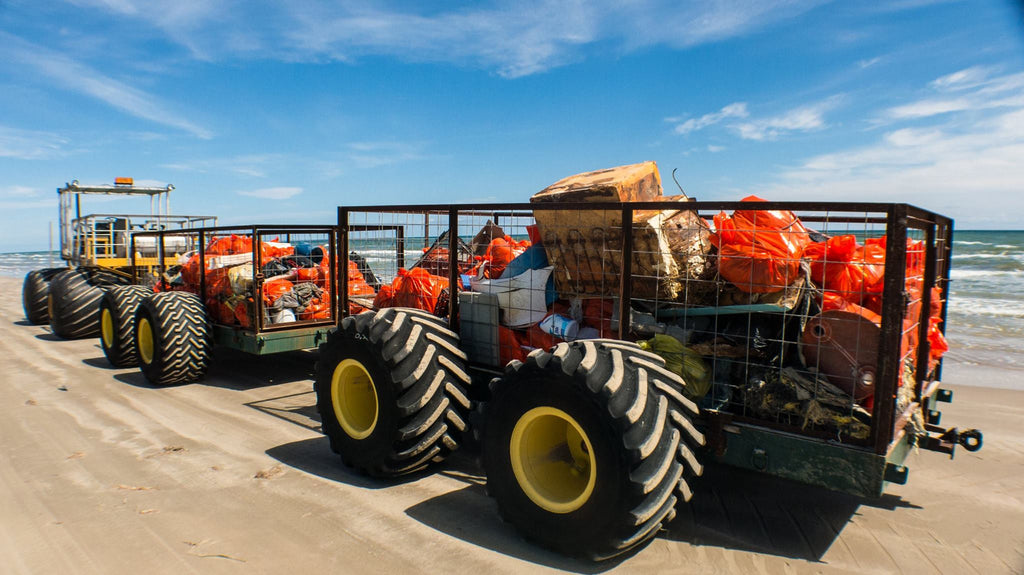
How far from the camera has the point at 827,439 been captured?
10.2 feet

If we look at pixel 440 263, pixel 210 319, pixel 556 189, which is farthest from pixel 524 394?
pixel 210 319

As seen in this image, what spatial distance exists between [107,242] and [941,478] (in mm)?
13119

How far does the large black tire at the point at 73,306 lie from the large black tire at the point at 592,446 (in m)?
10.2

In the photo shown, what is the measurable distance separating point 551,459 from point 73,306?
10543mm

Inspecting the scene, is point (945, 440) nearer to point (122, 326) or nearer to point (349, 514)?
point (349, 514)

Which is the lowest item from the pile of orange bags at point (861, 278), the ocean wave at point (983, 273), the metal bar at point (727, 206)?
the ocean wave at point (983, 273)

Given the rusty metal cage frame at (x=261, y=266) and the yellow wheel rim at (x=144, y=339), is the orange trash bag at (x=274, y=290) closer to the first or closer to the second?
the rusty metal cage frame at (x=261, y=266)

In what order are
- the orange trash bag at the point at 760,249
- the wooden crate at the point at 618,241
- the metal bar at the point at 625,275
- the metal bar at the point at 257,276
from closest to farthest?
the orange trash bag at the point at 760,249 < the metal bar at the point at 625,275 < the wooden crate at the point at 618,241 < the metal bar at the point at 257,276

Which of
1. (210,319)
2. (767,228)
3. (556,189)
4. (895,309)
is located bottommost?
(210,319)

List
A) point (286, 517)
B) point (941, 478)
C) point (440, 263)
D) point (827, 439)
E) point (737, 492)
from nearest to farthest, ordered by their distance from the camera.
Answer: point (827, 439) → point (286, 517) → point (737, 492) → point (941, 478) → point (440, 263)

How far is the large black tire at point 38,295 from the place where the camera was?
41.3 ft

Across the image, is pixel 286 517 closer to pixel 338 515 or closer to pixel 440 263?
pixel 338 515

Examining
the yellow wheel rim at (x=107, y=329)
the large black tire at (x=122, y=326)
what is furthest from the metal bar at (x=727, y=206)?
the yellow wheel rim at (x=107, y=329)

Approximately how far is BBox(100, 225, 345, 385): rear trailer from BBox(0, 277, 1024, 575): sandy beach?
4.26 feet
